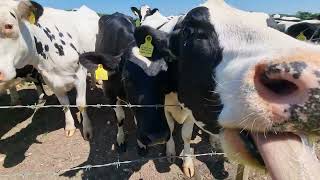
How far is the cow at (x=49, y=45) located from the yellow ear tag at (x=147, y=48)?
2.15 meters

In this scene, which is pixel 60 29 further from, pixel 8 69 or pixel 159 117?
pixel 159 117

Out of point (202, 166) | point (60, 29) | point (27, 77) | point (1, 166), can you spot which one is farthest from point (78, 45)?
point (202, 166)

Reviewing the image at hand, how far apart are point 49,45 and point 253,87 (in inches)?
190

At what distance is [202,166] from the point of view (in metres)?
5.49

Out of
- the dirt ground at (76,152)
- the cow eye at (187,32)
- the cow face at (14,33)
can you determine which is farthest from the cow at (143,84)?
the cow face at (14,33)

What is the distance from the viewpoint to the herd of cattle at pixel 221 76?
6.24 ft

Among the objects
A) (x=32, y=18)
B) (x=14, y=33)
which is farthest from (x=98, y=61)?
(x=32, y=18)

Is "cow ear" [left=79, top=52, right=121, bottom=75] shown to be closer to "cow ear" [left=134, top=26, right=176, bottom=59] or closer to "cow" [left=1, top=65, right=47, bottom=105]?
"cow ear" [left=134, top=26, right=176, bottom=59]

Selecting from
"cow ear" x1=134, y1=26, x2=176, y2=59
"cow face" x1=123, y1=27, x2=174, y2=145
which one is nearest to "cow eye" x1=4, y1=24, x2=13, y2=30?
"cow face" x1=123, y1=27, x2=174, y2=145

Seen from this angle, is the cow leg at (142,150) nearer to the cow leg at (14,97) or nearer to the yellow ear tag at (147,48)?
the yellow ear tag at (147,48)

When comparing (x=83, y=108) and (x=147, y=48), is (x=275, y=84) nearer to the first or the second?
(x=147, y=48)

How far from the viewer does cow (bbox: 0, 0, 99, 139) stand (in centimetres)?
546

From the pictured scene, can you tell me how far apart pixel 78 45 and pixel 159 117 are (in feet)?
10.9

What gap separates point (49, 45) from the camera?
634 centimetres
